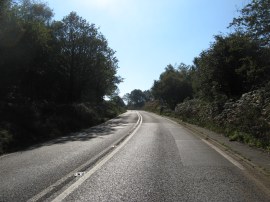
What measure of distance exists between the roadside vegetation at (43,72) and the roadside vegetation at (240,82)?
10.0 metres

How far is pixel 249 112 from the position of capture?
1959cm

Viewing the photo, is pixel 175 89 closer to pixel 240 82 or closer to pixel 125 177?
pixel 240 82

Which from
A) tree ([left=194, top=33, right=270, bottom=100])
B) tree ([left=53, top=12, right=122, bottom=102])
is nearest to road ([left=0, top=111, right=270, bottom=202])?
tree ([left=194, top=33, right=270, bottom=100])

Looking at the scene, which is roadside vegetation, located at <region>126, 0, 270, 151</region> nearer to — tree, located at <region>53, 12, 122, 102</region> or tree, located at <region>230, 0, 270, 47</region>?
tree, located at <region>230, 0, 270, 47</region>

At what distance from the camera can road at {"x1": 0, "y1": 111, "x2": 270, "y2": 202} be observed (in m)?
7.78

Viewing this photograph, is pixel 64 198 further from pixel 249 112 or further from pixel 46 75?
pixel 46 75

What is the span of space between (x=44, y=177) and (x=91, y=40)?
145ft

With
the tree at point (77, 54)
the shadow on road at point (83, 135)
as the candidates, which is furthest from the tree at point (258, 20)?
the tree at point (77, 54)

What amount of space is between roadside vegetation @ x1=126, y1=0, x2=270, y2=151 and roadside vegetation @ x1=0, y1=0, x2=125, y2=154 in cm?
1005

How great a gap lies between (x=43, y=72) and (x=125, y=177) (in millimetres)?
26695

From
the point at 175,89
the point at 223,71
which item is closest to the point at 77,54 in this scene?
the point at 223,71

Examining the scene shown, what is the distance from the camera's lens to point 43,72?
1377 inches

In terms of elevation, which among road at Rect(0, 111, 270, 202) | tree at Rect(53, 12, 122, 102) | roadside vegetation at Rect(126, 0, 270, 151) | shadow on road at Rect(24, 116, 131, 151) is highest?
tree at Rect(53, 12, 122, 102)

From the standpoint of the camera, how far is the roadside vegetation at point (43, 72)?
907 inches
